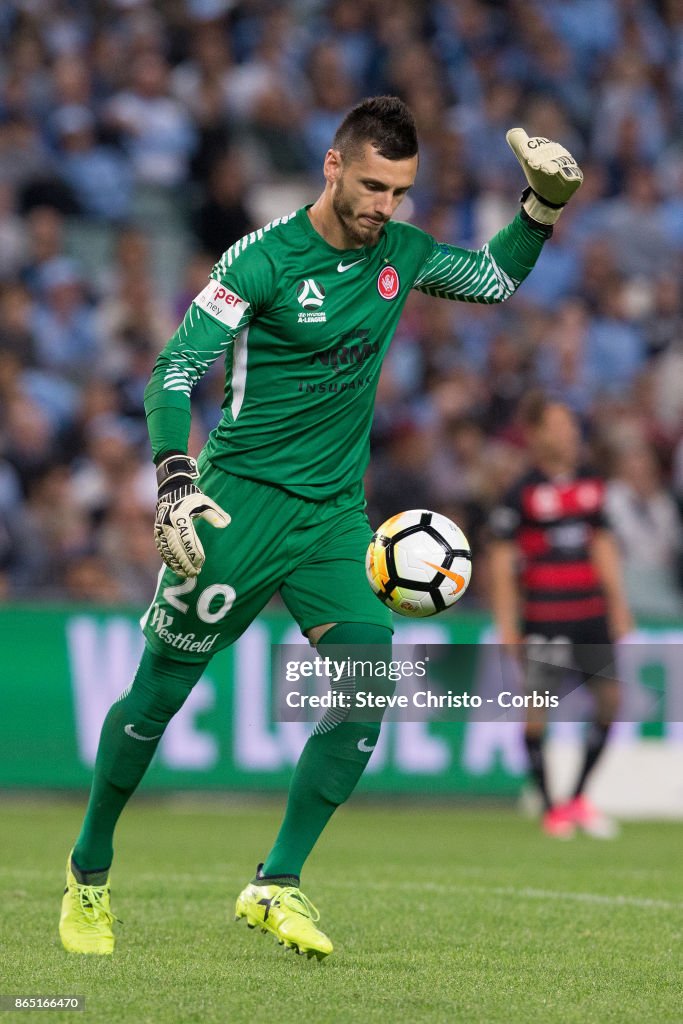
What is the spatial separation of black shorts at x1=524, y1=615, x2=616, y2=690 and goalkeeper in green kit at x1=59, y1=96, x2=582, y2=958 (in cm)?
467

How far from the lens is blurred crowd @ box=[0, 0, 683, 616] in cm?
1220

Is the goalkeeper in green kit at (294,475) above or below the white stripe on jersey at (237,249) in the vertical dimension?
below

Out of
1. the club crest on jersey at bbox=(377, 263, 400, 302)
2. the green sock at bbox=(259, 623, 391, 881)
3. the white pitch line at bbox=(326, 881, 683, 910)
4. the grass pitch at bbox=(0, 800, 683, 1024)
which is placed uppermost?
the club crest on jersey at bbox=(377, 263, 400, 302)

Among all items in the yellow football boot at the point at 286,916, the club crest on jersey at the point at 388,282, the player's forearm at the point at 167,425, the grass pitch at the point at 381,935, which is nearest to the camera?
the grass pitch at the point at 381,935

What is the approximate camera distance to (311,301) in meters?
5.11

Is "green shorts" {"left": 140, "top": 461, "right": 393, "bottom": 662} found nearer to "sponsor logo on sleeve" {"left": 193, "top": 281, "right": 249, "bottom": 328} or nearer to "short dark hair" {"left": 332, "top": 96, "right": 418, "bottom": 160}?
"sponsor logo on sleeve" {"left": 193, "top": 281, "right": 249, "bottom": 328}

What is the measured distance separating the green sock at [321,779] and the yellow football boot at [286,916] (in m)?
0.08

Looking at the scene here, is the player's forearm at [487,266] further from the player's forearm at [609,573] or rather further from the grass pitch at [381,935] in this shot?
the player's forearm at [609,573]

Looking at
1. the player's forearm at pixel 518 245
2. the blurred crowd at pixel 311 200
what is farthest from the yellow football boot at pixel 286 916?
the blurred crowd at pixel 311 200

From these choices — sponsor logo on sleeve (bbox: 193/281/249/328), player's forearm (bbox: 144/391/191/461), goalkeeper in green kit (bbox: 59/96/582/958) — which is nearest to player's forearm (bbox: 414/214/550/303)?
goalkeeper in green kit (bbox: 59/96/582/958)

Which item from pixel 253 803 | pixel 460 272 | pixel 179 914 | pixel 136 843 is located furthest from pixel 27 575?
pixel 460 272

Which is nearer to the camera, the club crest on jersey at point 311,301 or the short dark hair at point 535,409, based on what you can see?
Result: the club crest on jersey at point 311,301

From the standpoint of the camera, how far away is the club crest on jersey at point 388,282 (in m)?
5.28

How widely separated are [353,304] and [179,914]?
227cm
